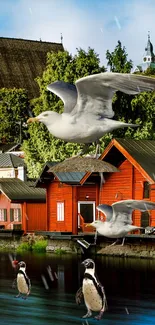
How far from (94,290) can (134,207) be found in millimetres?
5516

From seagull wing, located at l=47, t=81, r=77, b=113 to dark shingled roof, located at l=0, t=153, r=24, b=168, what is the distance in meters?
75.0

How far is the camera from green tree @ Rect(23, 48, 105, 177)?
70938mm

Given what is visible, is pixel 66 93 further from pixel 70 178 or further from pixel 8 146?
pixel 8 146

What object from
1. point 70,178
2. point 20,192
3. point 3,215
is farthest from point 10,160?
point 70,178

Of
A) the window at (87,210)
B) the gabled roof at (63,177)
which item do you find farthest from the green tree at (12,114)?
the window at (87,210)

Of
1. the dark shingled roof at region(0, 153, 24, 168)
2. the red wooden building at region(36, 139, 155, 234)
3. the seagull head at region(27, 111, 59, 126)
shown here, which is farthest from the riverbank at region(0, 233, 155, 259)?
the seagull head at region(27, 111, 59, 126)

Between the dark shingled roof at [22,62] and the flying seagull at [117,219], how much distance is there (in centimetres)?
14094

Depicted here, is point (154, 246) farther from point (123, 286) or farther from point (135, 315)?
point (135, 315)

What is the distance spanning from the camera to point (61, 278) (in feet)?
158

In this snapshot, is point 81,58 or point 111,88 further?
point 81,58

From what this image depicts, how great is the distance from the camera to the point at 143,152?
2035 inches

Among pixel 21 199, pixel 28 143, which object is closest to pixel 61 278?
pixel 21 199

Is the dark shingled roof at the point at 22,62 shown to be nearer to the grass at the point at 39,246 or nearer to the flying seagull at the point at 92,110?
the grass at the point at 39,246

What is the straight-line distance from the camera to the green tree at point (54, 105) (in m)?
70.9
